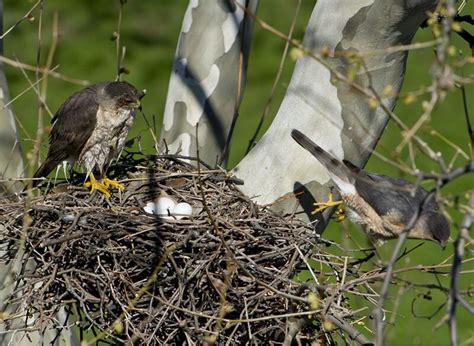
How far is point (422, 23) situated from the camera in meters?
4.55

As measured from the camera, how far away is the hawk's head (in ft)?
17.1

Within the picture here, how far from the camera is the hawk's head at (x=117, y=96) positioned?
520cm

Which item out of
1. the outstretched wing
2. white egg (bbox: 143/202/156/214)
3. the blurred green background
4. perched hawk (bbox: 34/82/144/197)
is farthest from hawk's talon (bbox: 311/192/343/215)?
the blurred green background

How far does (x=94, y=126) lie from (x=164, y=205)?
2.79 ft

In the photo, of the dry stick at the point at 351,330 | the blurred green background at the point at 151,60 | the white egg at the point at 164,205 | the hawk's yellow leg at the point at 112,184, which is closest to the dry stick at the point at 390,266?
the dry stick at the point at 351,330

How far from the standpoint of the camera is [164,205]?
4.64m

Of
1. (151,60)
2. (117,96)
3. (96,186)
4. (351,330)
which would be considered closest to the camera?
(351,330)

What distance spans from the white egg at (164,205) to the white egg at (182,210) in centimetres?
4

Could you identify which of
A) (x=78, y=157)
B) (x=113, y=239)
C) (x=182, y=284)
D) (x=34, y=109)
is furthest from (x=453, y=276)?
(x=34, y=109)

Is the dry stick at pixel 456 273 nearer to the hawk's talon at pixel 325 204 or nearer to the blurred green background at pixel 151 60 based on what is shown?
the hawk's talon at pixel 325 204

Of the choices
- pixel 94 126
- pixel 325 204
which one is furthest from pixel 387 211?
pixel 94 126

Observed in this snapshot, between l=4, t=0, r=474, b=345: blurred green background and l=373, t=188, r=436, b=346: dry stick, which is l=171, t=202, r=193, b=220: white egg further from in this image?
l=4, t=0, r=474, b=345: blurred green background

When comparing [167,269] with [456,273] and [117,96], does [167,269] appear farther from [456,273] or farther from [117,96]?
[456,273]

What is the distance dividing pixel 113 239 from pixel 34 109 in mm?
7368
